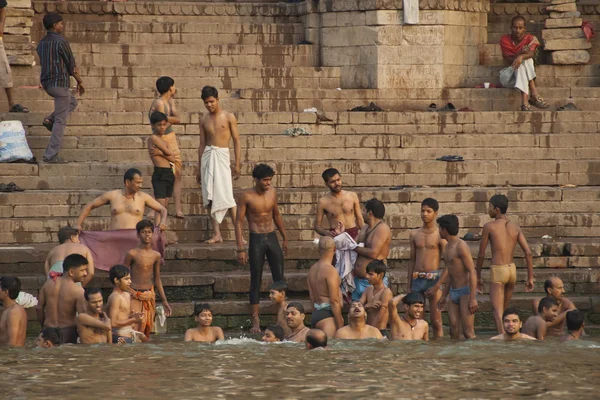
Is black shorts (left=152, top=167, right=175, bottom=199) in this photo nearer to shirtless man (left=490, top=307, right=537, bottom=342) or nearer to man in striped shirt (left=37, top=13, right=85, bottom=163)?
man in striped shirt (left=37, top=13, right=85, bottom=163)

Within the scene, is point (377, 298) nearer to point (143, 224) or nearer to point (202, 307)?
point (202, 307)

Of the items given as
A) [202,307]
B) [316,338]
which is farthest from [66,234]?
[316,338]

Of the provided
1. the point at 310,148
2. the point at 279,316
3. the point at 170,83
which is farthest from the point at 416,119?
the point at 279,316

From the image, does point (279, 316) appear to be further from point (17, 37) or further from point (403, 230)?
point (17, 37)

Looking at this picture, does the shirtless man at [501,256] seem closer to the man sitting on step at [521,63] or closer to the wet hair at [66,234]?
the wet hair at [66,234]

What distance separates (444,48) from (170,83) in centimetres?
477

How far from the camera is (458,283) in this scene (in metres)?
12.6

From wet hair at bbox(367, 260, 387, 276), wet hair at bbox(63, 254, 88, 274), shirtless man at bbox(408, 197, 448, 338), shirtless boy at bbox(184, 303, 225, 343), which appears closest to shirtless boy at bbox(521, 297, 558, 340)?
shirtless man at bbox(408, 197, 448, 338)

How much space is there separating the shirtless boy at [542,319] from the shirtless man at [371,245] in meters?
1.35

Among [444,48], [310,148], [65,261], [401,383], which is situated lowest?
[401,383]

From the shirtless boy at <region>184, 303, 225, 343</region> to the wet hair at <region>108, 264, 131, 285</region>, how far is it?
2.34 ft

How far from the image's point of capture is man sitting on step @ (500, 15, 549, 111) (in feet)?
57.1

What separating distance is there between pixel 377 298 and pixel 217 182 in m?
2.32

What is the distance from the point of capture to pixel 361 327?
12.1m
